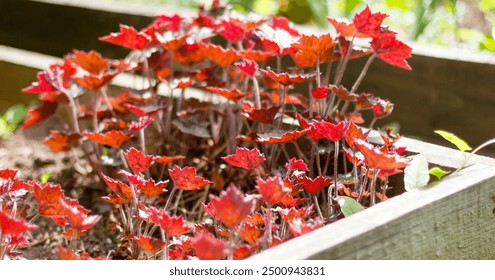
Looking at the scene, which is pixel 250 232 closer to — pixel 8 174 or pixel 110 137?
pixel 8 174

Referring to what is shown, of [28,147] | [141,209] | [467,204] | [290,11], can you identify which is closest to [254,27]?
[141,209]

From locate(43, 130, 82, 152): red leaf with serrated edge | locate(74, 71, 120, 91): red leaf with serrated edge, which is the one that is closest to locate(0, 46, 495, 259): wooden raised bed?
locate(74, 71, 120, 91): red leaf with serrated edge

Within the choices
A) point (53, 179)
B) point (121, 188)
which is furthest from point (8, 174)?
point (53, 179)

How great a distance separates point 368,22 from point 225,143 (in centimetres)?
58

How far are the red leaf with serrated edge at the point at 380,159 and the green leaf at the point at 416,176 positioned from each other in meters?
0.06

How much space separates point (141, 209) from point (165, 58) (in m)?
0.63

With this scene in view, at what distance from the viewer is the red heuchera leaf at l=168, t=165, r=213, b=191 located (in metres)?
1.12

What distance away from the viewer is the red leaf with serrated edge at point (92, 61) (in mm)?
1636

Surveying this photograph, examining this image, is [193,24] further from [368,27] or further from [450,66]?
[450,66]

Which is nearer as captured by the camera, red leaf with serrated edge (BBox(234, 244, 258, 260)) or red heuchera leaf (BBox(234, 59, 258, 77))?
red leaf with serrated edge (BBox(234, 244, 258, 260))

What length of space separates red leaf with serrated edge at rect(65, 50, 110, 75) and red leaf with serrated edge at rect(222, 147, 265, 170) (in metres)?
0.63

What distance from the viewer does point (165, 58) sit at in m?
1.74

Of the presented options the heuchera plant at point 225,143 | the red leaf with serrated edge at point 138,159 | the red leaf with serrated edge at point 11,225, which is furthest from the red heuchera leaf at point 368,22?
the red leaf with serrated edge at point 11,225

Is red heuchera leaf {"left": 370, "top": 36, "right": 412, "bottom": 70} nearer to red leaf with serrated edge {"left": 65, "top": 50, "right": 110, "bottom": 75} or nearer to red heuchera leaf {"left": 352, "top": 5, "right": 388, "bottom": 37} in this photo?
red heuchera leaf {"left": 352, "top": 5, "right": 388, "bottom": 37}
